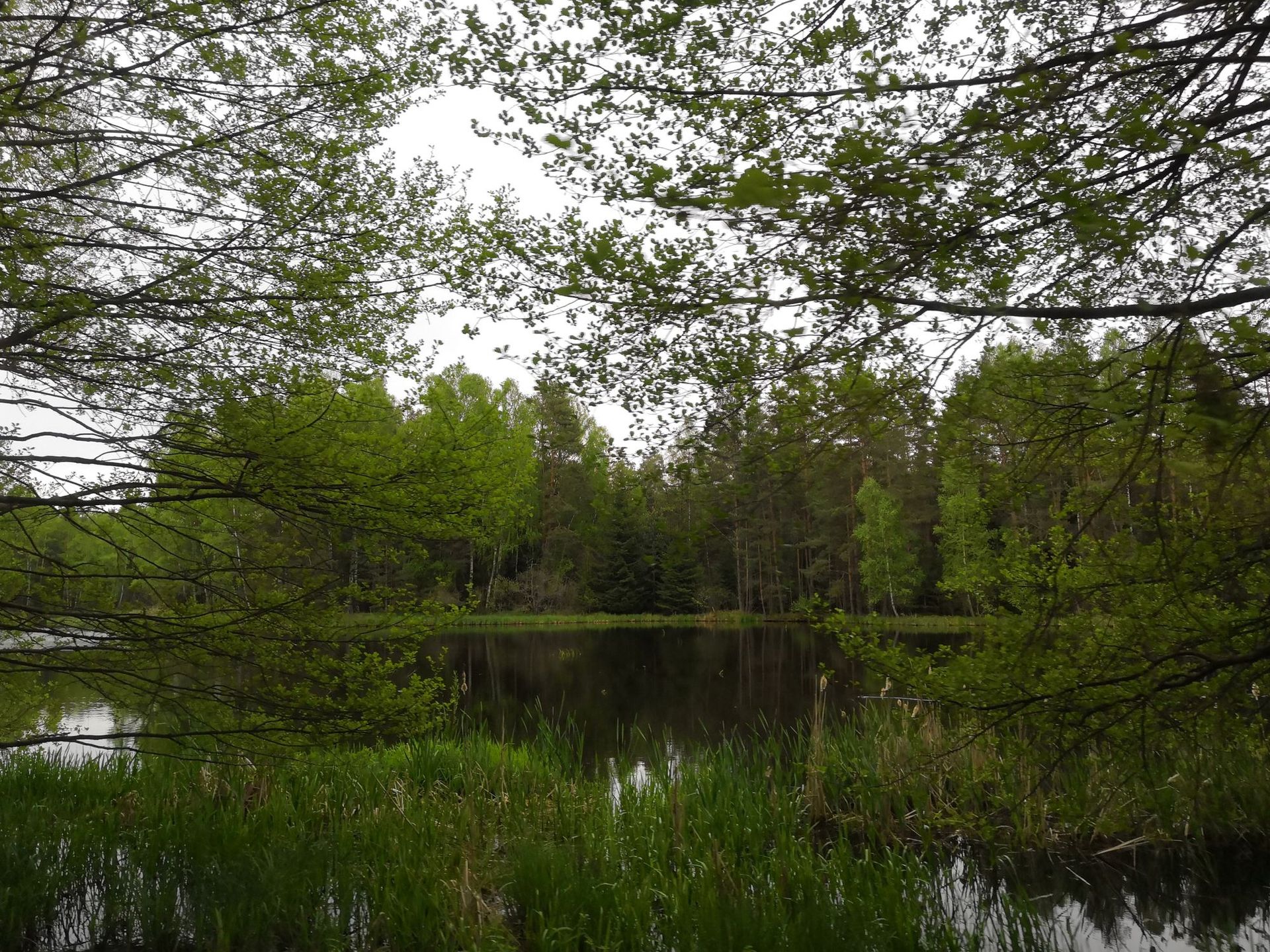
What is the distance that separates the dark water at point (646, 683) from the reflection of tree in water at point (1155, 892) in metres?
1.97

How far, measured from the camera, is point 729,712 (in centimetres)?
1301

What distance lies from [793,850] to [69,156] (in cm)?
592

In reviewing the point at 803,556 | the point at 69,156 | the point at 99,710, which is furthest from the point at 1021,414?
the point at 803,556

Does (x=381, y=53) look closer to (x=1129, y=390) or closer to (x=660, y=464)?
(x=660, y=464)

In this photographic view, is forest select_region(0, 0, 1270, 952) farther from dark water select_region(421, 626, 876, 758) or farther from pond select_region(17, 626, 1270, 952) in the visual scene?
dark water select_region(421, 626, 876, 758)

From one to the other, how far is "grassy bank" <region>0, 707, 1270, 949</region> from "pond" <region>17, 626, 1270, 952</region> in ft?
0.96

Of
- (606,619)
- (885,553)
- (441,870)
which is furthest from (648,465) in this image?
(606,619)

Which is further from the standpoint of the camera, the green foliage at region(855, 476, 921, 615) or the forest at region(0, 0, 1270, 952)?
the green foliage at region(855, 476, 921, 615)

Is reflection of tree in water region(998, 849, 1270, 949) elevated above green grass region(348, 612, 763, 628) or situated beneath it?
elevated above

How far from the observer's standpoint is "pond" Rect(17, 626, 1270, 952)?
16.5 ft

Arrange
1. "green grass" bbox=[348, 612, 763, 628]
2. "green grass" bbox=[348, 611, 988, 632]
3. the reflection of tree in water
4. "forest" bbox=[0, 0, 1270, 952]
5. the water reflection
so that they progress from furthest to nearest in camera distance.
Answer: "green grass" bbox=[348, 612, 763, 628] < "green grass" bbox=[348, 611, 988, 632] < the water reflection < the reflection of tree in water < "forest" bbox=[0, 0, 1270, 952]

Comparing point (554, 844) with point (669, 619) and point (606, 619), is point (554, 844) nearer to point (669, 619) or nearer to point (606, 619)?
point (606, 619)

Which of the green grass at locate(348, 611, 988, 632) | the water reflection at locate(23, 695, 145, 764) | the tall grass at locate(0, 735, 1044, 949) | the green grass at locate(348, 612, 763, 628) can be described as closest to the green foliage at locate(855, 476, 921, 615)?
the green grass at locate(348, 611, 988, 632)

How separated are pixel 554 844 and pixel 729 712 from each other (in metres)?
8.17
